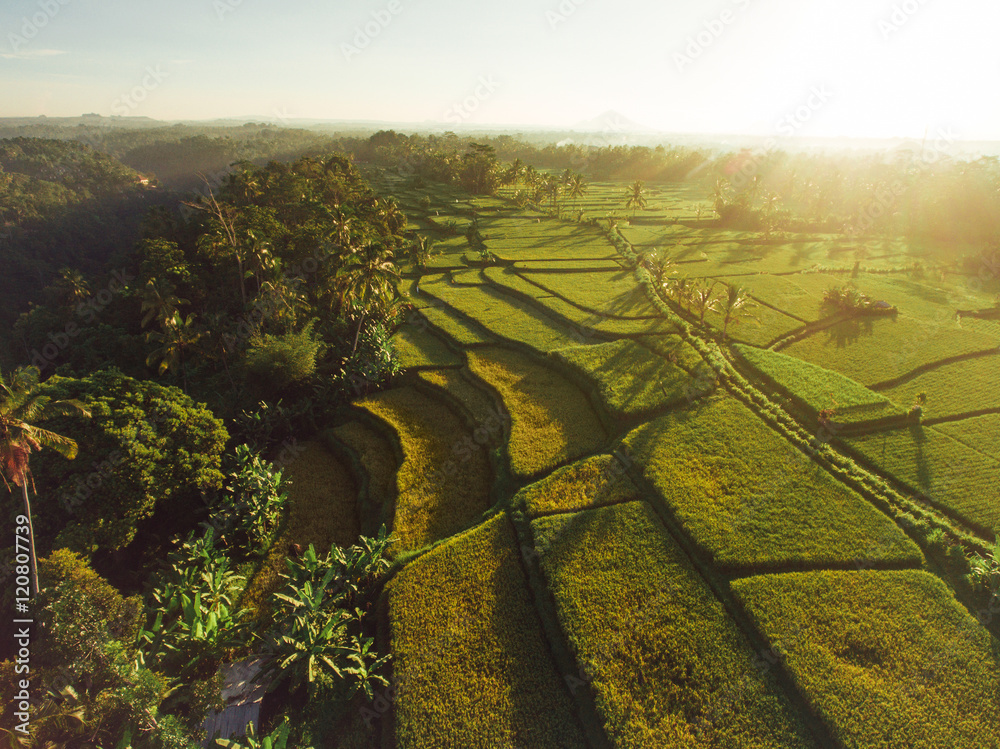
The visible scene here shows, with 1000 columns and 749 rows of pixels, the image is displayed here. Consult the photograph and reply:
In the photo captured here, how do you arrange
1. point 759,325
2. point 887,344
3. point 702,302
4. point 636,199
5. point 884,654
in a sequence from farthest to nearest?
1. point 636,199
2. point 759,325
3. point 702,302
4. point 887,344
5. point 884,654

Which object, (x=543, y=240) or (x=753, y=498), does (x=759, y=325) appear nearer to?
(x=753, y=498)

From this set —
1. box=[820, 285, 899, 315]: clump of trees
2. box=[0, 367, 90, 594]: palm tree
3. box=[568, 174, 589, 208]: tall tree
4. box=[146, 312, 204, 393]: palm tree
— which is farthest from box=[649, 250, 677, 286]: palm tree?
box=[0, 367, 90, 594]: palm tree

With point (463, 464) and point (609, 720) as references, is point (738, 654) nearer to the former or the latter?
point (609, 720)

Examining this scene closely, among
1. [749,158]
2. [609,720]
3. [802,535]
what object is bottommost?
[609,720]

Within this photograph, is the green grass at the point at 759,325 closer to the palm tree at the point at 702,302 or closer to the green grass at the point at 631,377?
the palm tree at the point at 702,302

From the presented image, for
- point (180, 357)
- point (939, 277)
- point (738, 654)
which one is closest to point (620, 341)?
point (738, 654)

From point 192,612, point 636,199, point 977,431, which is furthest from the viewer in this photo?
point 636,199

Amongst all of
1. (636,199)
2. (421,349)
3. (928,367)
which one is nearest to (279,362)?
(421,349)

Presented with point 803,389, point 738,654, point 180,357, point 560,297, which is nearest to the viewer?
point 738,654
